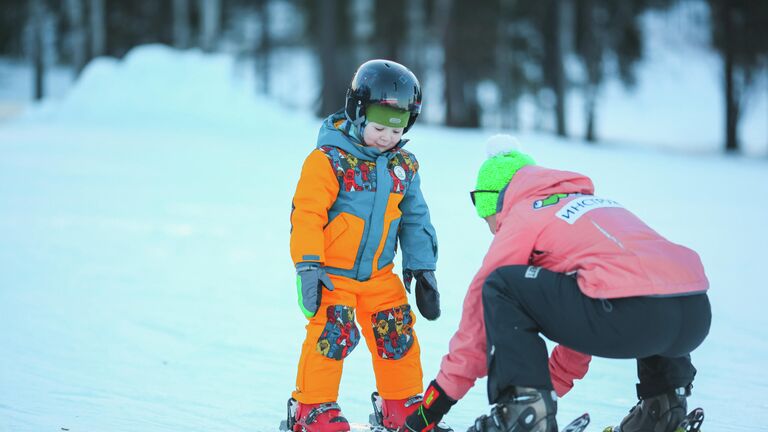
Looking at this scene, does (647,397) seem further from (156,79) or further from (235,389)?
(156,79)

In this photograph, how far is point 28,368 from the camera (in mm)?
4238

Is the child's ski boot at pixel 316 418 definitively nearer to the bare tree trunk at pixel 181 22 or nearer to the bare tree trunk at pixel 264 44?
the bare tree trunk at pixel 181 22

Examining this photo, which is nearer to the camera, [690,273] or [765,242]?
[690,273]

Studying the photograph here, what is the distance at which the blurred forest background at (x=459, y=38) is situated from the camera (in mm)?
24312

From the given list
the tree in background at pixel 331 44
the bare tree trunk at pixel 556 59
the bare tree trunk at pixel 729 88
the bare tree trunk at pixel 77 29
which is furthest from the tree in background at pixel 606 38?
the bare tree trunk at pixel 77 29

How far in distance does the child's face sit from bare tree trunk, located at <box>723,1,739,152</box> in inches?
863

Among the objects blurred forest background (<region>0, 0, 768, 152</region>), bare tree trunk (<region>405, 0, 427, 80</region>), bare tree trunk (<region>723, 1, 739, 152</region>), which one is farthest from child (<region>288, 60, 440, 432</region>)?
bare tree trunk (<region>405, 0, 427, 80</region>)

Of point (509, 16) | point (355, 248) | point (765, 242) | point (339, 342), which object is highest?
point (509, 16)

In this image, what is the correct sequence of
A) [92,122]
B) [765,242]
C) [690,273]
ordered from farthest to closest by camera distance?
[92,122]
[765,242]
[690,273]

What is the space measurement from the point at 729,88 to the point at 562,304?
22.7m

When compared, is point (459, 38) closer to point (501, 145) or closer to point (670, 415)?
point (501, 145)

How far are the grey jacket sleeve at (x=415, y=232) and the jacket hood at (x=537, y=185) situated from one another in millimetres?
578

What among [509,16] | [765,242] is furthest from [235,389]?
[509,16]

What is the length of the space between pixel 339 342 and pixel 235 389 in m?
0.93
